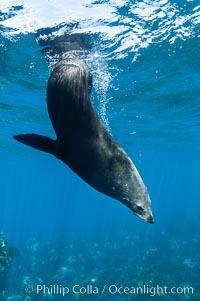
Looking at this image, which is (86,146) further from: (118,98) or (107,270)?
(107,270)

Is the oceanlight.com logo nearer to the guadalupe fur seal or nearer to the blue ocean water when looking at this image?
the blue ocean water

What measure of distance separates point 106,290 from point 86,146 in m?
16.4

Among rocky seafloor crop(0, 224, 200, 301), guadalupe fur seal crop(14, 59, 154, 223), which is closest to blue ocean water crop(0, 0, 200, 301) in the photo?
rocky seafloor crop(0, 224, 200, 301)

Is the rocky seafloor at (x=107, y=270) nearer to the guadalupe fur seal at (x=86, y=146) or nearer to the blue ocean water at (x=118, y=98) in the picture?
the blue ocean water at (x=118, y=98)

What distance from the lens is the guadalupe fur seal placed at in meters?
3.44

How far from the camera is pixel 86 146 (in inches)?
136

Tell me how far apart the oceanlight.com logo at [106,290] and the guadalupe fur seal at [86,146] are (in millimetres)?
14290

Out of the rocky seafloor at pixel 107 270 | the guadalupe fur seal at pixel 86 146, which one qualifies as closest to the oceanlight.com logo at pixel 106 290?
the rocky seafloor at pixel 107 270

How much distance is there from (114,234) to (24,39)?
3081 centimetres

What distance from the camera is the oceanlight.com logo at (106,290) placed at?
1594 cm

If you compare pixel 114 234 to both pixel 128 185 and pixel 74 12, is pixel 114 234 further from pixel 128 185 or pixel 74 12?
pixel 128 185

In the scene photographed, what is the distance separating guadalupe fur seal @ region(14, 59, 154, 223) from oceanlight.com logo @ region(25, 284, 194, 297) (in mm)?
14290

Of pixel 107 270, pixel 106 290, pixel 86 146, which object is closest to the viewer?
pixel 86 146

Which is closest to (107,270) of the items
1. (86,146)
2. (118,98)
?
(118,98)
